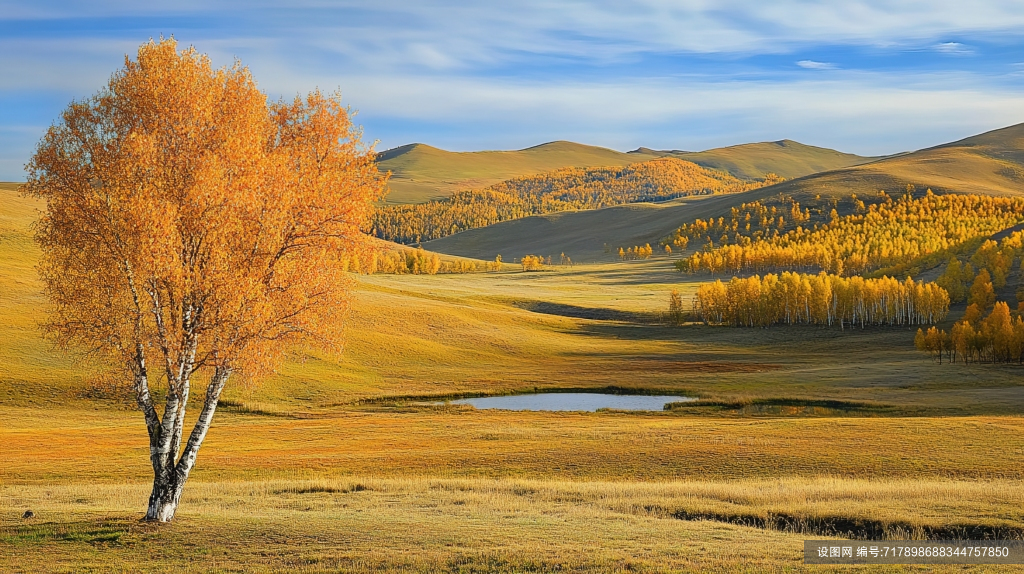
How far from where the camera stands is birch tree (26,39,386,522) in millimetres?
22156

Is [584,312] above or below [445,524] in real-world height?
below

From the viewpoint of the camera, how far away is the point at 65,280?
23.7 meters

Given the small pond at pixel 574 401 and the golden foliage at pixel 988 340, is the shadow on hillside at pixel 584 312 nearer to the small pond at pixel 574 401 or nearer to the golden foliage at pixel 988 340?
the golden foliage at pixel 988 340

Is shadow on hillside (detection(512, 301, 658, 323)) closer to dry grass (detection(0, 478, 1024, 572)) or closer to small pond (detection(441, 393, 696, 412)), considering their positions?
small pond (detection(441, 393, 696, 412))

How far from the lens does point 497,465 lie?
39.3 metres

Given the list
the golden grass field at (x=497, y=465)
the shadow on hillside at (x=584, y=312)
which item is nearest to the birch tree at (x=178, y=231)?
the golden grass field at (x=497, y=465)

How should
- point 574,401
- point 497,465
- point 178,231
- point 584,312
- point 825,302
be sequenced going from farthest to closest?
point 584,312, point 825,302, point 574,401, point 497,465, point 178,231

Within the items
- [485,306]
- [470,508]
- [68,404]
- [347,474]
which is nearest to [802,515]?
[470,508]

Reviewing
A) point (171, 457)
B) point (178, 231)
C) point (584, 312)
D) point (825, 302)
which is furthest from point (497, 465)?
point (584, 312)

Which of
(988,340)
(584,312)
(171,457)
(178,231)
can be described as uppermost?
(178,231)

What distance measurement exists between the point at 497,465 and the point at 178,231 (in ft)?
71.3

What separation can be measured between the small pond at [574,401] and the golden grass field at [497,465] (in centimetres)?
311

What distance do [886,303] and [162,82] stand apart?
463ft

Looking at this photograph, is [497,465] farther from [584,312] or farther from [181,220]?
[584,312]
